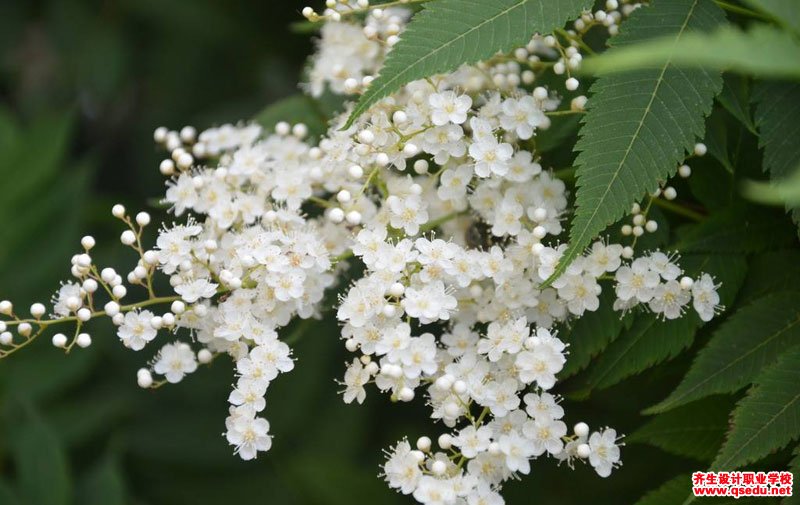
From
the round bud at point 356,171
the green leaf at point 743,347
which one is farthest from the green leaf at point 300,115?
the green leaf at point 743,347

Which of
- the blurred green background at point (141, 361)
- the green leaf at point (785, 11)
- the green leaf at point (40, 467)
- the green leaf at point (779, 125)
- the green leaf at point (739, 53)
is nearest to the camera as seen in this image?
the green leaf at point (739, 53)

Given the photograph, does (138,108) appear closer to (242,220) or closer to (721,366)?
(242,220)

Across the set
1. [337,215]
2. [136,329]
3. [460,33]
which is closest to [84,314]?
[136,329]

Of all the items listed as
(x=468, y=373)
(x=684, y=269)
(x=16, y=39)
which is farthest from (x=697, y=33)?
(x=16, y=39)

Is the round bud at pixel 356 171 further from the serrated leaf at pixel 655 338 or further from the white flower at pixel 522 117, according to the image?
the serrated leaf at pixel 655 338

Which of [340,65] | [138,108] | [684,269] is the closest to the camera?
Answer: [684,269]

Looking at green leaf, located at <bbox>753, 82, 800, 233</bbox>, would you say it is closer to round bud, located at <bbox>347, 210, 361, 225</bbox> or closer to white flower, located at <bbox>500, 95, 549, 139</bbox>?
white flower, located at <bbox>500, 95, 549, 139</bbox>

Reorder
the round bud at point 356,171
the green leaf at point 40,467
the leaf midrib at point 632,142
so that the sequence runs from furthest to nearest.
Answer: the green leaf at point 40,467 → the round bud at point 356,171 → the leaf midrib at point 632,142

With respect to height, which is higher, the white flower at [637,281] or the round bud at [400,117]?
the round bud at [400,117]
